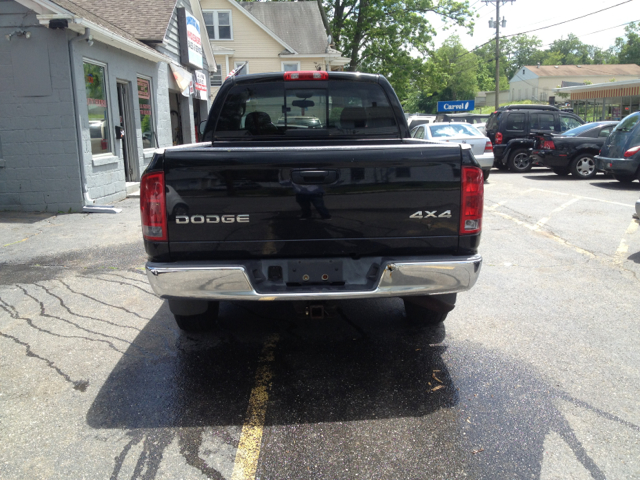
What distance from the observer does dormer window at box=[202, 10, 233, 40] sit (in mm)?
29656

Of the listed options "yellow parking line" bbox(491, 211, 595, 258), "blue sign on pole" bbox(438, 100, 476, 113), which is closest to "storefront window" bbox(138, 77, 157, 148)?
"yellow parking line" bbox(491, 211, 595, 258)

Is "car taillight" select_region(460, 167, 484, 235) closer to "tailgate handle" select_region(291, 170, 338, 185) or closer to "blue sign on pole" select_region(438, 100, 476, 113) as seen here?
→ "tailgate handle" select_region(291, 170, 338, 185)

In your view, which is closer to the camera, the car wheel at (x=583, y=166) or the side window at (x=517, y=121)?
the car wheel at (x=583, y=166)

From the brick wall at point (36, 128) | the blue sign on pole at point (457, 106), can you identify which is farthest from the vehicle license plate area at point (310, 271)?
the blue sign on pole at point (457, 106)

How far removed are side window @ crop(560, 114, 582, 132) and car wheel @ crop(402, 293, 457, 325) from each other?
1593cm

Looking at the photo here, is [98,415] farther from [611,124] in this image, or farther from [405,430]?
[611,124]

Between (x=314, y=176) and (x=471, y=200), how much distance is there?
3.25 ft

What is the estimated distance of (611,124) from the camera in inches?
609

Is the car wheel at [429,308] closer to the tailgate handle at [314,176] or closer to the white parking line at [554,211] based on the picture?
the tailgate handle at [314,176]

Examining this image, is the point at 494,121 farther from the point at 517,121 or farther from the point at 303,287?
the point at 303,287

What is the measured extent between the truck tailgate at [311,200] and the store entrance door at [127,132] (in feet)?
33.0

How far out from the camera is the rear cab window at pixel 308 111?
486 cm

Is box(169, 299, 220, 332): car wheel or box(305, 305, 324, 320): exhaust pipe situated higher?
box(305, 305, 324, 320): exhaust pipe

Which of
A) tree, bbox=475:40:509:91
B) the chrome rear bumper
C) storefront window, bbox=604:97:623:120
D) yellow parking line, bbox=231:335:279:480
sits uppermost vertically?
tree, bbox=475:40:509:91
